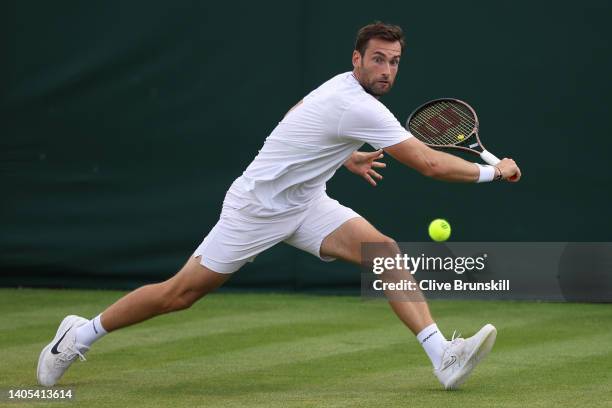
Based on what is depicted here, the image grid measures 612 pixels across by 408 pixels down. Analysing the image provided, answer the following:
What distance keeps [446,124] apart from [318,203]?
2.35 ft

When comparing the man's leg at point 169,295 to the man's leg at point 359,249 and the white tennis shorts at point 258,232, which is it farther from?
the man's leg at point 359,249

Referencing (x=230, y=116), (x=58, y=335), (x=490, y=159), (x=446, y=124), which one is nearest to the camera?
(x=490, y=159)

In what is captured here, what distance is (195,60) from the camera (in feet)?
29.1

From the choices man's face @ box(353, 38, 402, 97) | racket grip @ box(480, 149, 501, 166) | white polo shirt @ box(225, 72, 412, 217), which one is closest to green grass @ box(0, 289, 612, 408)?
white polo shirt @ box(225, 72, 412, 217)

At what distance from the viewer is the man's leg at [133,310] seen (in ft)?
16.8

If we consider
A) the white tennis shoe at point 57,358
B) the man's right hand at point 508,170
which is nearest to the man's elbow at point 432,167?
Answer: the man's right hand at point 508,170

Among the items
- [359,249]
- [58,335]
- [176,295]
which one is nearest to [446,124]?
[359,249]

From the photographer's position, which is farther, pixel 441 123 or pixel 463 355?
pixel 441 123

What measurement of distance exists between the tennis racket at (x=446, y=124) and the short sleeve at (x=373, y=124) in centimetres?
53

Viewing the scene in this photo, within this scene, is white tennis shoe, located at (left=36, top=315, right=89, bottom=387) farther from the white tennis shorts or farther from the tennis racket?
the tennis racket

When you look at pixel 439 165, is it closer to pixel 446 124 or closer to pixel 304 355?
pixel 446 124

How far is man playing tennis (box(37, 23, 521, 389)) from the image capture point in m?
4.91

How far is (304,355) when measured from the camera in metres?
6.16

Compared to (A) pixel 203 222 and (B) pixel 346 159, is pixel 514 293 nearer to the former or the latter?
(A) pixel 203 222
